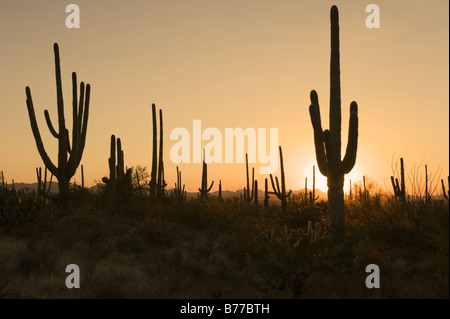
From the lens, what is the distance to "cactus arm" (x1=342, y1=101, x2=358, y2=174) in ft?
32.4

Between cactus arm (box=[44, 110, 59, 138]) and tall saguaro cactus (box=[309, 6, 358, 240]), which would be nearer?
tall saguaro cactus (box=[309, 6, 358, 240])

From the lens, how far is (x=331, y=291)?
26.1 ft

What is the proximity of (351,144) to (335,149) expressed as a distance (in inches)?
21.2

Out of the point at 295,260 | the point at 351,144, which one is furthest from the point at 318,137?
the point at 295,260

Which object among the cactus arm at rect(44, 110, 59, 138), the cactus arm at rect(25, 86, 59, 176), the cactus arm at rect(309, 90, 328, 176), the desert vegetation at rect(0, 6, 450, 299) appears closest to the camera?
the desert vegetation at rect(0, 6, 450, 299)

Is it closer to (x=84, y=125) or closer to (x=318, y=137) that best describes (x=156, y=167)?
Answer: (x=84, y=125)

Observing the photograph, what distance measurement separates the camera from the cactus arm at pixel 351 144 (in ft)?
32.4

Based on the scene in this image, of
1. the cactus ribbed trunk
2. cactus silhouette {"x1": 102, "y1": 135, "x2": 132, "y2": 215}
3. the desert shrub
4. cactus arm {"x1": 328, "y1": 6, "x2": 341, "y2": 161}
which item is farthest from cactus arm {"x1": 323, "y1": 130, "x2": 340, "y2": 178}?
the cactus ribbed trunk

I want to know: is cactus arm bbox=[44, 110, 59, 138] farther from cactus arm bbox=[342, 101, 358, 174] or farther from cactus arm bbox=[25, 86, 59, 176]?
cactus arm bbox=[342, 101, 358, 174]

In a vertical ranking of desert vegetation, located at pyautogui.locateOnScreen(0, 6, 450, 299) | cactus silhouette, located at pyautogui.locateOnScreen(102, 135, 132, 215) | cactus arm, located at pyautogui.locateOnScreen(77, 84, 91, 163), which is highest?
cactus arm, located at pyautogui.locateOnScreen(77, 84, 91, 163)

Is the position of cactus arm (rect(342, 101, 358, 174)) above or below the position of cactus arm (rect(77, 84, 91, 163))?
below

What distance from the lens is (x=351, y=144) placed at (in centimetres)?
997
